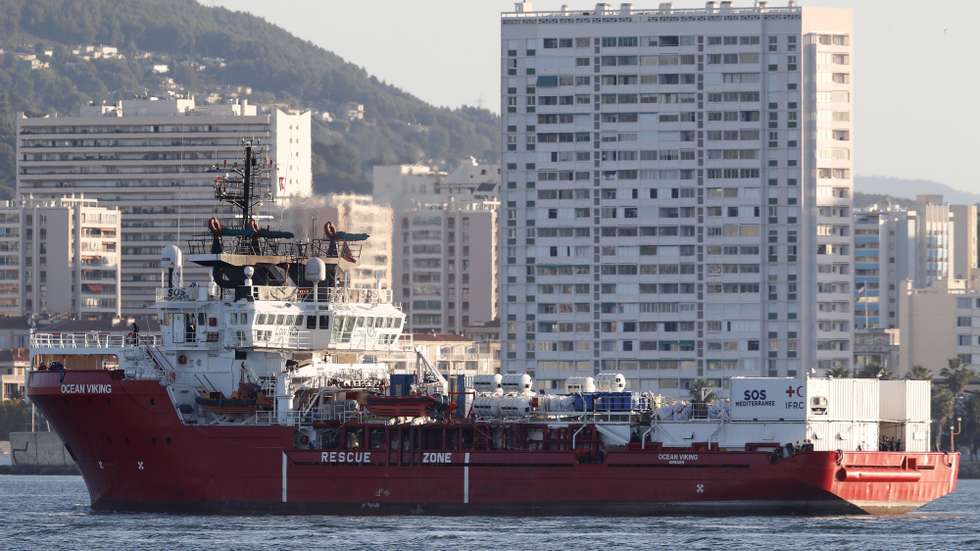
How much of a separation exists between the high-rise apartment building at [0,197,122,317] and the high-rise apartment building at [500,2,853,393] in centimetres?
5960

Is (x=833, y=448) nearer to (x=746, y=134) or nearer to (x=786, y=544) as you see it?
(x=786, y=544)

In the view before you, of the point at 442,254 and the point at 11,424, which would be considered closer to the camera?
the point at 11,424

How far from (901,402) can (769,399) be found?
5297mm

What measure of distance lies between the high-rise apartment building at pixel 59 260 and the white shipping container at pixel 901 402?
122988mm

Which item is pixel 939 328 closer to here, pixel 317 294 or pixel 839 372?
pixel 839 372

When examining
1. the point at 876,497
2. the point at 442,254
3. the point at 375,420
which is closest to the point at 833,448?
the point at 876,497

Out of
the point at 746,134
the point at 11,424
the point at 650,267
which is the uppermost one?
the point at 746,134

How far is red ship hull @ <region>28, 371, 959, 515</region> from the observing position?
216 feet

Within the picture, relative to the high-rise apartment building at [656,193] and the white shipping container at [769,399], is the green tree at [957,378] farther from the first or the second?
the white shipping container at [769,399]

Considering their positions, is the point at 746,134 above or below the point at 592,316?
above

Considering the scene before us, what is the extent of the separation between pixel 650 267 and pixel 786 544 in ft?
250

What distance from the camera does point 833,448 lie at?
66.6 m

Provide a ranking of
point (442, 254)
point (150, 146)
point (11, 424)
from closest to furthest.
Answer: point (11, 424) < point (442, 254) < point (150, 146)

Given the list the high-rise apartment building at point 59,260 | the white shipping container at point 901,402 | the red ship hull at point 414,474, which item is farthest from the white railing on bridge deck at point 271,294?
the high-rise apartment building at point 59,260
